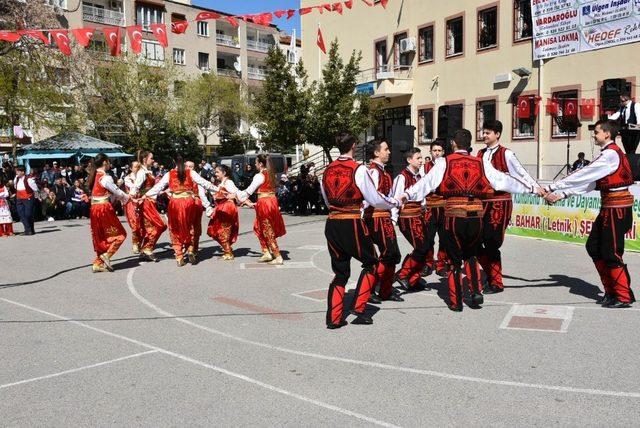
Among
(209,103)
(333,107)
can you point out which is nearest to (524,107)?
(333,107)

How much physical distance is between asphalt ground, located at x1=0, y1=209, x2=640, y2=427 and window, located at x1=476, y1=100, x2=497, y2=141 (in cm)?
1619

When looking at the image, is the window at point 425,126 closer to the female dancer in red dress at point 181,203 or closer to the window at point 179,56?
the female dancer in red dress at point 181,203

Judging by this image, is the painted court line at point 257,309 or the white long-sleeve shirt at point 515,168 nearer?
the painted court line at point 257,309

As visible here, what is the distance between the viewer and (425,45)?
28.9 m

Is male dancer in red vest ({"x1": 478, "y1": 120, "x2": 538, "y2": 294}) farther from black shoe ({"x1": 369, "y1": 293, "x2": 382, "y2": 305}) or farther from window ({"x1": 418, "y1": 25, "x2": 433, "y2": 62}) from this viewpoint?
window ({"x1": 418, "y1": 25, "x2": 433, "y2": 62})

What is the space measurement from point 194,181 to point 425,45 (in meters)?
19.8

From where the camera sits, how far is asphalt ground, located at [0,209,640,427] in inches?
180

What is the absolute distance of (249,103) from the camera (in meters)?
58.9

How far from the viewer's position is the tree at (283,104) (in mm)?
25797

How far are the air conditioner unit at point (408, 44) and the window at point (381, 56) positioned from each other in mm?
2273

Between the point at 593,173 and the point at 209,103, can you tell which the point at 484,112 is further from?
the point at 209,103

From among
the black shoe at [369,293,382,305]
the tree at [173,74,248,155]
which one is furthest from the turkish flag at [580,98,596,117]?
the tree at [173,74,248,155]

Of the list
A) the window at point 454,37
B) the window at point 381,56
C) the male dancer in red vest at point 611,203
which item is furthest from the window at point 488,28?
the male dancer in red vest at point 611,203

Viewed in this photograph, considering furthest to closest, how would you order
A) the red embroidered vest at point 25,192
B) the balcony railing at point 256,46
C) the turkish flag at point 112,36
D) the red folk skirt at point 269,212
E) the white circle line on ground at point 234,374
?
the balcony railing at point 256,46 < the red embroidered vest at point 25,192 < the turkish flag at point 112,36 < the red folk skirt at point 269,212 < the white circle line on ground at point 234,374
